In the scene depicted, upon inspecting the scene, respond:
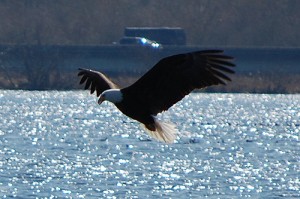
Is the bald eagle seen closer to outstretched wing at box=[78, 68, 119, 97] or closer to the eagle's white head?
the eagle's white head

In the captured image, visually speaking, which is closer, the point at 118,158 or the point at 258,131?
the point at 118,158

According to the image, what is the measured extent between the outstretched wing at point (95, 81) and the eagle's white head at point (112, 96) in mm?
530

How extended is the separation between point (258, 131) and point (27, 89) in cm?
1797

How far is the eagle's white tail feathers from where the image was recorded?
1495 centimetres

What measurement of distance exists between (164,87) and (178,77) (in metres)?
0.25

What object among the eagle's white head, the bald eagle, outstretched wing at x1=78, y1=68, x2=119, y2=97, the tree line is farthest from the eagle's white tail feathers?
the tree line

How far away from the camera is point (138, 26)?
7219 centimetres

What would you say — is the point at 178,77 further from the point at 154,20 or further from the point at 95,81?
the point at 154,20

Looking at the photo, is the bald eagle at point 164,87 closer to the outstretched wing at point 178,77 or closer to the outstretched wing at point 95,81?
the outstretched wing at point 178,77

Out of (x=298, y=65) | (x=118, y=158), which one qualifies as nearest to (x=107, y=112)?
(x=298, y=65)

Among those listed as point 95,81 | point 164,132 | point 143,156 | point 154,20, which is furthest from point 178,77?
point 154,20

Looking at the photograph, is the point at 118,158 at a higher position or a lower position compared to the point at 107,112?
lower

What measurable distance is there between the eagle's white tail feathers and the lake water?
3.85 feet

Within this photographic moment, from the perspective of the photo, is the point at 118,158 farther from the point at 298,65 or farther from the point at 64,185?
the point at 298,65
